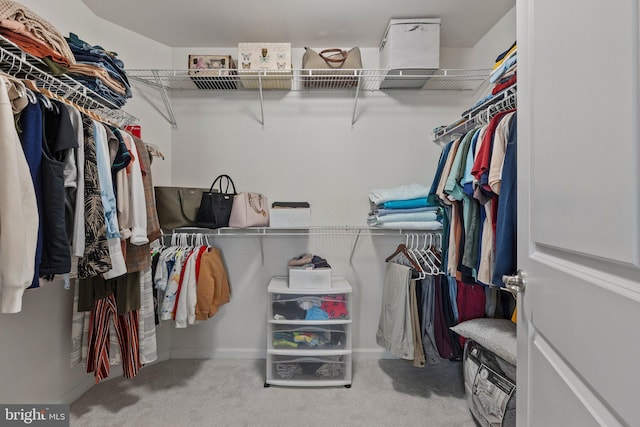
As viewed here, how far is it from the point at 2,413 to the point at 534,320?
2.05 metres

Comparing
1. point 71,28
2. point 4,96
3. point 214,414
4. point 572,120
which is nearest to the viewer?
point 572,120

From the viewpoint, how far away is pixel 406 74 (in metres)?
2.15

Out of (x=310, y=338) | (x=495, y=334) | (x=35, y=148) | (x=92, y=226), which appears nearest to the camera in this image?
(x=35, y=148)

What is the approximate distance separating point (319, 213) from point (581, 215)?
1.92 m

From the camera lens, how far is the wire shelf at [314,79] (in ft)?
6.91

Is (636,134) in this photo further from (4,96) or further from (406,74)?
(406,74)

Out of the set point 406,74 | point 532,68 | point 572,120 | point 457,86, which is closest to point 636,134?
Result: point 572,120

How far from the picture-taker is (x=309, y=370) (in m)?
2.03

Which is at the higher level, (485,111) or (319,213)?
(485,111)

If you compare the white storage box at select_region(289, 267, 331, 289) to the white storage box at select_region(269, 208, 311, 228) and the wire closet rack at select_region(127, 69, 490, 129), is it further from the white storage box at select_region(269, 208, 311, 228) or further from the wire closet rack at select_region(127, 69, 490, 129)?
the wire closet rack at select_region(127, 69, 490, 129)

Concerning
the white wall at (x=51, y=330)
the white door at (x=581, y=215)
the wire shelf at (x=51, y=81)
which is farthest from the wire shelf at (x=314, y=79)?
the white door at (x=581, y=215)

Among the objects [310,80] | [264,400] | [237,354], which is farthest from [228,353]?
[310,80]

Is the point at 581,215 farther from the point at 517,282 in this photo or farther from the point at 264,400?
the point at 264,400

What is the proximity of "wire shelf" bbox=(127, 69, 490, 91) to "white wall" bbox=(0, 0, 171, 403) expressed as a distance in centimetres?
26
